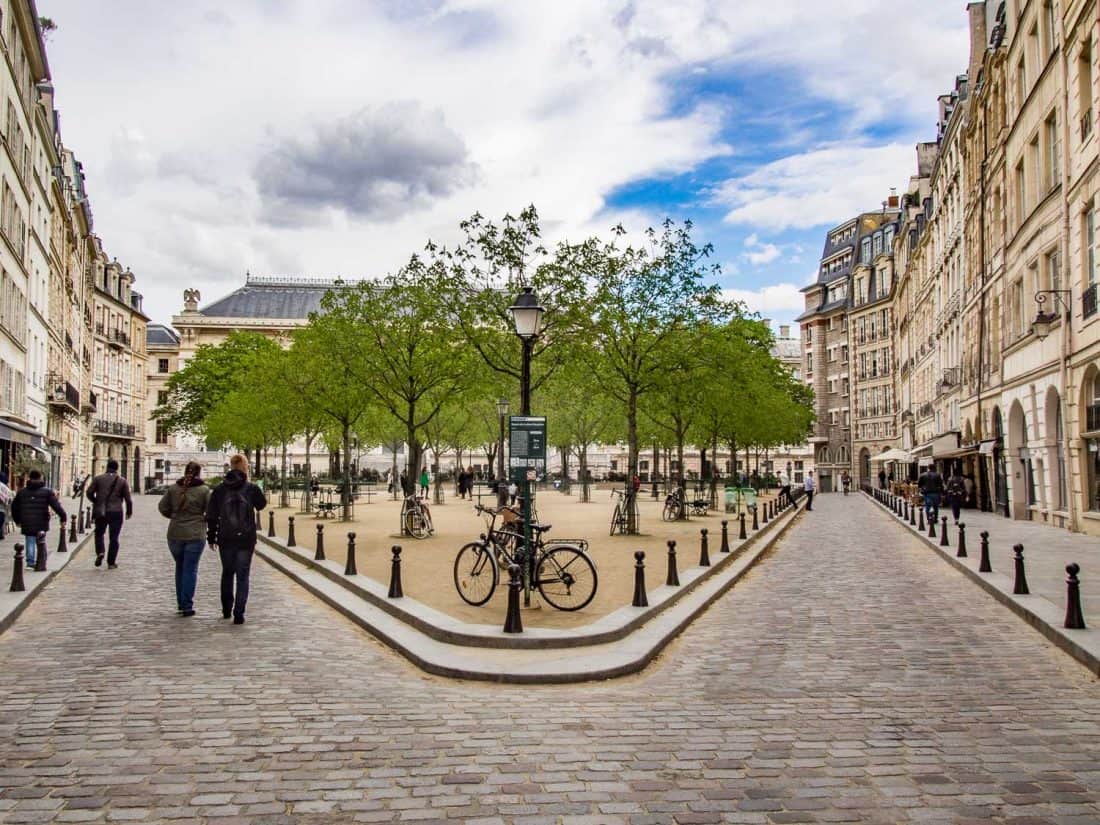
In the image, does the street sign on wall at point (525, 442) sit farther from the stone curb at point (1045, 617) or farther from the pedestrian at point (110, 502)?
the pedestrian at point (110, 502)

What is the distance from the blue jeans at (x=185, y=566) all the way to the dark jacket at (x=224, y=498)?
494 mm

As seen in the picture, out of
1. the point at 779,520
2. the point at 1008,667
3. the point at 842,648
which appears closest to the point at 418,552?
the point at 842,648

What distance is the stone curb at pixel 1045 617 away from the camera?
9101mm

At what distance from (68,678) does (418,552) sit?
37.9 ft

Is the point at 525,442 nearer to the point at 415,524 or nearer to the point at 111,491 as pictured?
the point at 111,491

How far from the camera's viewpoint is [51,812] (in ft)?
17.0

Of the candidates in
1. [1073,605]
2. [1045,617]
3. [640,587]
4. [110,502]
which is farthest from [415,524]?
[1073,605]

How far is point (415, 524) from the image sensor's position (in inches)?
958

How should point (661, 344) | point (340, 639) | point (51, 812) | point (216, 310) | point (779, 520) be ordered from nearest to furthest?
point (51, 812) < point (340, 639) < point (661, 344) < point (779, 520) < point (216, 310)

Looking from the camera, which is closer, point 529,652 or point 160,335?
point 529,652

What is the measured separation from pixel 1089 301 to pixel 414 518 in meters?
16.2

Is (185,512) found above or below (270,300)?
below

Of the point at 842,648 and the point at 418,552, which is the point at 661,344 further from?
the point at 842,648

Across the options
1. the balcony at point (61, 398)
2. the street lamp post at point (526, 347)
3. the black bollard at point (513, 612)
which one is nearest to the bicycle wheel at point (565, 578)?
the street lamp post at point (526, 347)
